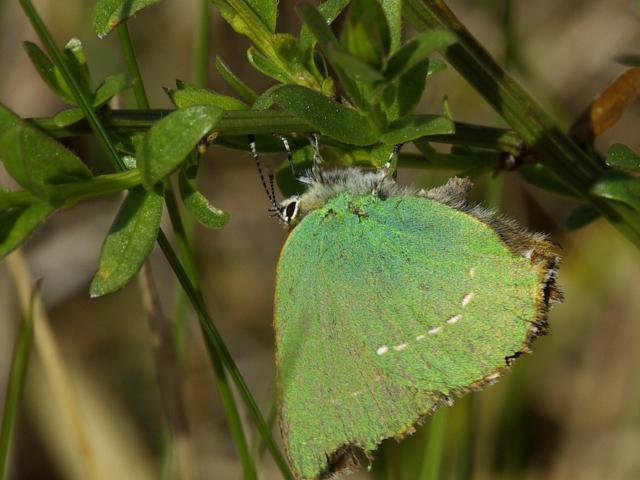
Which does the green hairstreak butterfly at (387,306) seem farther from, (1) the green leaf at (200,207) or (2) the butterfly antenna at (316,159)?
(1) the green leaf at (200,207)

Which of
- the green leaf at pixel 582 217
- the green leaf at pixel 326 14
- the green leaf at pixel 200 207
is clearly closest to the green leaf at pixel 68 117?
the green leaf at pixel 200 207

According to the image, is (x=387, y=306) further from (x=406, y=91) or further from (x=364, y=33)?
(x=364, y=33)

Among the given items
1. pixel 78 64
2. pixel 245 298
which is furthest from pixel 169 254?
pixel 245 298

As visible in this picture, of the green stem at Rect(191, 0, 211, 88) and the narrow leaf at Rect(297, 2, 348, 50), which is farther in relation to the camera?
the green stem at Rect(191, 0, 211, 88)

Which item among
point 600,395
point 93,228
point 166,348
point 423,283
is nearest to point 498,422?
point 600,395

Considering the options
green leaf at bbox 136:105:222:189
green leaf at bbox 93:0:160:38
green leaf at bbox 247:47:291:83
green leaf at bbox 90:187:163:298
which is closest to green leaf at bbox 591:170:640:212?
green leaf at bbox 247:47:291:83

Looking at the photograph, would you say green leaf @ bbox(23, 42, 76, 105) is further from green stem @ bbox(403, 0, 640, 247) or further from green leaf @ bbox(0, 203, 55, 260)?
green stem @ bbox(403, 0, 640, 247)

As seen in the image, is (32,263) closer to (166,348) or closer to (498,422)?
(166,348)
